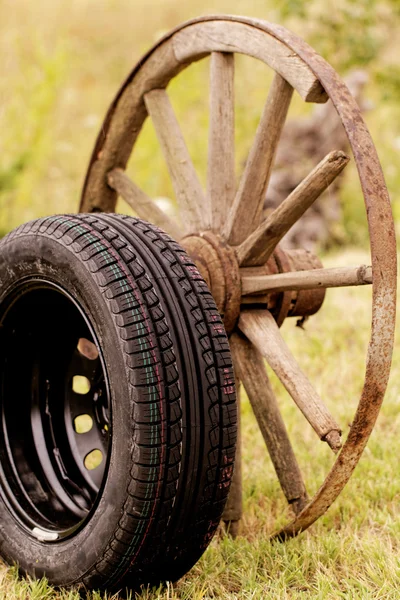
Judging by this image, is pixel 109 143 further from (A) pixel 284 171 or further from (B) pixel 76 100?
(B) pixel 76 100

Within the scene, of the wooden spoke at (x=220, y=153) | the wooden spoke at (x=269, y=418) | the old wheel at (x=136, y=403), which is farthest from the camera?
the wooden spoke at (x=220, y=153)

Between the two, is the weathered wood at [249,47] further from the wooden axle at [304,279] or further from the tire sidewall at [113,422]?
the tire sidewall at [113,422]

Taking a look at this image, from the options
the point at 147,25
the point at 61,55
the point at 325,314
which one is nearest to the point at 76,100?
the point at 147,25

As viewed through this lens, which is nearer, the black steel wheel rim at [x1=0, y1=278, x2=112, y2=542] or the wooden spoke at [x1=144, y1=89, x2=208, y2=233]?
the black steel wheel rim at [x1=0, y1=278, x2=112, y2=542]

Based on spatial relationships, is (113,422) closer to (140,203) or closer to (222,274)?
(222,274)

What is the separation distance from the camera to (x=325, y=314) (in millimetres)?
4902

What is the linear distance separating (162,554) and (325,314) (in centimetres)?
309

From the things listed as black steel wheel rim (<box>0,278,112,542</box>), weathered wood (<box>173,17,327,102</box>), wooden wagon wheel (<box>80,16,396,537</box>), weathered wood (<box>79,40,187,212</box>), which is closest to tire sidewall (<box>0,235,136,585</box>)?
black steel wheel rim (<box>0,278,112,542</box>)

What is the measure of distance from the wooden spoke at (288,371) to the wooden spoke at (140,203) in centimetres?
54

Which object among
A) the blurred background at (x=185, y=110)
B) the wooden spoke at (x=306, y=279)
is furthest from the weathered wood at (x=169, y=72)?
the blurred background at (x=185, y=110)

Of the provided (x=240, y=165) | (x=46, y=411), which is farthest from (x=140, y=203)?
(x=240, y=165)

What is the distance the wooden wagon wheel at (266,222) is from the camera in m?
2.08

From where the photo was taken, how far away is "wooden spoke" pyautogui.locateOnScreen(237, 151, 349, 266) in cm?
239

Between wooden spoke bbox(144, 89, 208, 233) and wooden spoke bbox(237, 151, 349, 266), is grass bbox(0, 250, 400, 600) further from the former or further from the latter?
wooden spoke bbox(144, 89, 208, 233)
